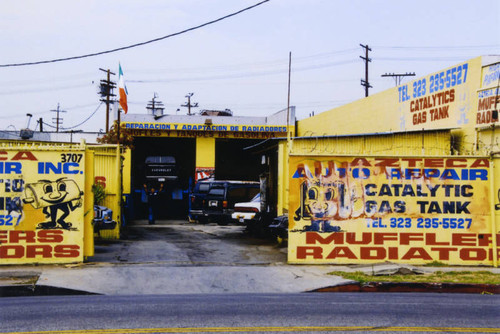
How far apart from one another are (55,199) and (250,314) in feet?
22.5

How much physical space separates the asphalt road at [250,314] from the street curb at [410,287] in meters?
1.00

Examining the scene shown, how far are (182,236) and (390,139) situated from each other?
794 cm

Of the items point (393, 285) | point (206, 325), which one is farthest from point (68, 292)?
point (393, 285)

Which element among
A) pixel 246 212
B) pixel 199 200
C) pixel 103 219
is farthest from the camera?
pixel 199 200

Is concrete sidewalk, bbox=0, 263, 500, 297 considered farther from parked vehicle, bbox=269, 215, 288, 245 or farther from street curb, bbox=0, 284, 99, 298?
parked vehicle, bbox=269, 215, 288, 245

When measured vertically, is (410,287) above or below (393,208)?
below

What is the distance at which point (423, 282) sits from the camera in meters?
11.5

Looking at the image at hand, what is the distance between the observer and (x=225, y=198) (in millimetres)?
28359

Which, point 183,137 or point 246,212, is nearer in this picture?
point 246,212

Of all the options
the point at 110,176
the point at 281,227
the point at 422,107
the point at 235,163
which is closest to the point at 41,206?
the point at 110,176

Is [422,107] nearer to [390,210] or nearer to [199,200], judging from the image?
[390,210]

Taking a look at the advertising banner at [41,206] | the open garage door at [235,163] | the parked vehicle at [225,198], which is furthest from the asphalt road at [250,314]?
the open garage door at [235,163]

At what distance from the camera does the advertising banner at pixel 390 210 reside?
13.8 m

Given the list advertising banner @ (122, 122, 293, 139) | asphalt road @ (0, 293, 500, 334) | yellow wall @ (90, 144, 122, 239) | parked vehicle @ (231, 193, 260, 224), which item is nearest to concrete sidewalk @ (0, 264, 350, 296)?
asphalt road @ (0, 293, 500, 334)
